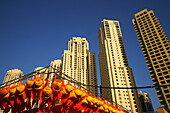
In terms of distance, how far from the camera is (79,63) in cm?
8381

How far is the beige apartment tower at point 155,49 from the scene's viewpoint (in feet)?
144

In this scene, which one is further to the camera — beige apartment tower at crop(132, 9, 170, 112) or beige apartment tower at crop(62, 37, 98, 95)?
beige apartment tower at crop(62, 37, 98, 95)

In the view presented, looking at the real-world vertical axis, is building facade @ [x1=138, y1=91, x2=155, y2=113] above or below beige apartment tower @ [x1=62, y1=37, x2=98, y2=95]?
below

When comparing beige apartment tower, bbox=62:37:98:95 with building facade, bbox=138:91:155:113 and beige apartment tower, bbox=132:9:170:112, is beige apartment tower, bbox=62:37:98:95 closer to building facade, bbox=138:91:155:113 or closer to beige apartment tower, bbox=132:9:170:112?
building facade, bbox=138:91:155:113

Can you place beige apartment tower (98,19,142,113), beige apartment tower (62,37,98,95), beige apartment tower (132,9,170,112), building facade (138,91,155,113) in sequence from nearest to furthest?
beige apartment tower (132,9,170,112), beige apartment tower (98,19,142,113), building facade (138,91,155,113), beige apartment tower (62,37,98,95)

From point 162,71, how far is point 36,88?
5622 cm

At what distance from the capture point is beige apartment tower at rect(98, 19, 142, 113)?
49062mm

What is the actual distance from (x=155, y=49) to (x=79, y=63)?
48918 mm

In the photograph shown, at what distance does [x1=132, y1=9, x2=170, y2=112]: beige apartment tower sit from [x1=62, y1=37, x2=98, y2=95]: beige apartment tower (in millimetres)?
37602

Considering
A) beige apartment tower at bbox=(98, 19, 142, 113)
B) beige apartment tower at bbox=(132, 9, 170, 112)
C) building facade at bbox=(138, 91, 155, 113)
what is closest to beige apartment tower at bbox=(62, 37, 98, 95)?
beige apartment tower at bbox=(98, 19, 142, 113)

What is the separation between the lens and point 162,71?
47.9 metres

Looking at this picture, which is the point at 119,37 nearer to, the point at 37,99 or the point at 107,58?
the point at 107,58

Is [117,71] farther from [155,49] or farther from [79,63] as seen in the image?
[79,63]

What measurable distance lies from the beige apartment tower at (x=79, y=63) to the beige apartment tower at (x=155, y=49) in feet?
123
